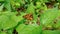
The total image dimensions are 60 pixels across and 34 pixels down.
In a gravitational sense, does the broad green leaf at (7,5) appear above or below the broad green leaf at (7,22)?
above

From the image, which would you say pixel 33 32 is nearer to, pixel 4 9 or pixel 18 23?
pixel 18 23

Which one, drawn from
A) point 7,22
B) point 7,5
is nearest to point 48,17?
point 7,22

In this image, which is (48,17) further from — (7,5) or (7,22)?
(7,5)

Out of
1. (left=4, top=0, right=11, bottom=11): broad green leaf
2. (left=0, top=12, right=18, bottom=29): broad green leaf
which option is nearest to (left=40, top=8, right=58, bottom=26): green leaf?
(left=0, top=12, right=18, bottom=29): broad green leaf

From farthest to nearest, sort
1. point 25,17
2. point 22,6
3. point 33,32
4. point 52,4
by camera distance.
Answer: point 52,4 < point 22,6 < point 25,17 < point 33,32

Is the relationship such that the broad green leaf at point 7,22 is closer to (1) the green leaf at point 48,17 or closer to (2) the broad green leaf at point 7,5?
(1) the green leaf at point 48,17

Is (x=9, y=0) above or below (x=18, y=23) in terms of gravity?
above

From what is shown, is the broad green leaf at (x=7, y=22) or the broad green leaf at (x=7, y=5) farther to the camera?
the broad green leaf at (x=7, y=5)

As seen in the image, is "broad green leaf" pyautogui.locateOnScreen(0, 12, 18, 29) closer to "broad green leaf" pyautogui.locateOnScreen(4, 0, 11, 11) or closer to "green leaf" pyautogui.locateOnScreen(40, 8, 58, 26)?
"green leaf" pyautogui.locateOnScreen(40, 8, 58, 26)

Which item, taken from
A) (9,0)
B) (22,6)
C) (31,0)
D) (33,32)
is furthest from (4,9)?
(33,32)

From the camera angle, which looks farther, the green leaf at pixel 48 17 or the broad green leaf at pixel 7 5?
the broad green leaf at pixel 7 5

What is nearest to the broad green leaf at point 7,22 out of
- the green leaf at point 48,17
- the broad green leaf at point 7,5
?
the green leaf at point 48,17
